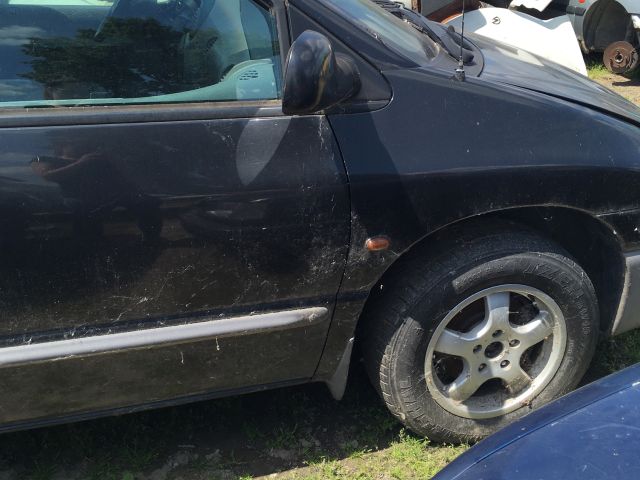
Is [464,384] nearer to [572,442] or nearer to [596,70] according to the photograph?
[572,442]

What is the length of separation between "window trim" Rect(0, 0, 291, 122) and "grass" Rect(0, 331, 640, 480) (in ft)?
4.26

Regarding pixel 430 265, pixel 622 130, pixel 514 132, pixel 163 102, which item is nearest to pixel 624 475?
pixel 430 265

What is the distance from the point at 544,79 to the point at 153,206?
149cm

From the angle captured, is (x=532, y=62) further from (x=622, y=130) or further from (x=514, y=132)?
(x=514, y=132)

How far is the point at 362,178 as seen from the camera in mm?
1995

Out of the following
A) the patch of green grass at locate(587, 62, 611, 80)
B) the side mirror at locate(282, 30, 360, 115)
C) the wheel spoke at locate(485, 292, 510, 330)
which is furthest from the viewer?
the patch of green grass at locate(587, 62, 611, 80)

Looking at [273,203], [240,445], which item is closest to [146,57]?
[273,203]

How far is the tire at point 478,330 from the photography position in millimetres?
2225

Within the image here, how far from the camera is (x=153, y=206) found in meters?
1.85

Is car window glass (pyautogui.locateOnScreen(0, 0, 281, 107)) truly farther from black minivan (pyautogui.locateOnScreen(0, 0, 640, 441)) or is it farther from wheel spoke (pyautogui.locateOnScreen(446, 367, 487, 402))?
wheel spoke (pyautogui.locateOnScreen(446, 367, 487, 402))

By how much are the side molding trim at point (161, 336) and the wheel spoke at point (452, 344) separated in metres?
0.46

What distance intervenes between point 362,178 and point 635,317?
137cm

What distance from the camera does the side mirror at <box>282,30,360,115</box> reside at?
1763 mm

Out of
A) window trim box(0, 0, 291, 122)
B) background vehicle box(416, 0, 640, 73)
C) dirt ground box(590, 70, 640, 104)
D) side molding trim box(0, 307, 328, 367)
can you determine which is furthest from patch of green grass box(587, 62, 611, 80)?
side molding trim box(0, 307, 328, 367)
